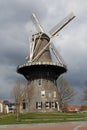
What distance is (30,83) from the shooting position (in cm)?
6538

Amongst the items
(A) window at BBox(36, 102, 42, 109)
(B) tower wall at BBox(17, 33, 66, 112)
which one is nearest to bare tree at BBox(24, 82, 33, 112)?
(B) tower wall at BBox(17, 33, 66, 112)

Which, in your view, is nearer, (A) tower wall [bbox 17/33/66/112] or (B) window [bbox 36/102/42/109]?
(A) tower wall [bbox 17/33/66/112]

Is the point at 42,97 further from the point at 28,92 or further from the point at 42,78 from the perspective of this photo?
the point at 42,78

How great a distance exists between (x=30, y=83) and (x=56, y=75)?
19.6 ft

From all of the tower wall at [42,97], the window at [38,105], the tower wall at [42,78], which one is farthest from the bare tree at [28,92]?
the window at [38,105]

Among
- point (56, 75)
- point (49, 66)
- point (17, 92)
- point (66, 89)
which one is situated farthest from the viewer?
point (66, 89)

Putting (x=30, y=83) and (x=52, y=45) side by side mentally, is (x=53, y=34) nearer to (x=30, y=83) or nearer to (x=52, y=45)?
(x=52, y=45)

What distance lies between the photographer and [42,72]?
6481cm

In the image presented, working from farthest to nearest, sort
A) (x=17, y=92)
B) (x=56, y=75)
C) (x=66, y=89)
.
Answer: (x=66, y=89) → (x=56, y=75) → (x=17, y=92)

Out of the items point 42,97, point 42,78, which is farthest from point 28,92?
point 42,78

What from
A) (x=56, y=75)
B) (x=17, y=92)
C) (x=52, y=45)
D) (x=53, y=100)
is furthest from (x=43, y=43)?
(x=17, y=92)

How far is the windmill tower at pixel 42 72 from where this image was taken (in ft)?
208

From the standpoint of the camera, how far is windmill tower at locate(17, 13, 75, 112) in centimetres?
6341

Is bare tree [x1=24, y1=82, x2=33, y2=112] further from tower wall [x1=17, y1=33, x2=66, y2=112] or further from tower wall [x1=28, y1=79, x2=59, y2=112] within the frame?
tower wall [x1=28, y1=79, x2=59, y2=112]
